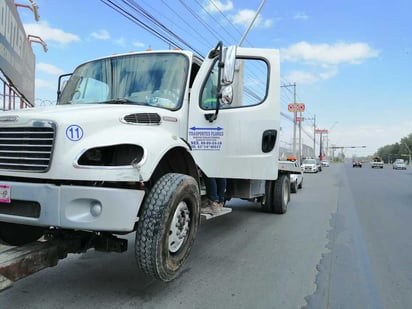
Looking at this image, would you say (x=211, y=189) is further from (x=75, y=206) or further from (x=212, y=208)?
(x=75, y=206)

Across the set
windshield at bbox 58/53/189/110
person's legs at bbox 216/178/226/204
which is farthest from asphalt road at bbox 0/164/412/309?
windshield at bbox 58/53/189/110

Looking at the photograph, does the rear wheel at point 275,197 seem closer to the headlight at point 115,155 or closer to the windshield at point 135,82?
the windshield at point 135,82

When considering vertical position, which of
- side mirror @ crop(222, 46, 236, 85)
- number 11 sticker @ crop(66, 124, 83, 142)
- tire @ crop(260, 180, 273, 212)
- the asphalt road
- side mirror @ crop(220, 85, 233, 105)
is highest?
side mirror @ crop(222, 46, 236, 85)

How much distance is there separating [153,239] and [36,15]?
1259 centimetres

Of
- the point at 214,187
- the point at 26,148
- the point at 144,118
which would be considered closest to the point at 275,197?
the point at 214,187

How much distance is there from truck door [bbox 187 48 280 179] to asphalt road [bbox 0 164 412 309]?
125cm

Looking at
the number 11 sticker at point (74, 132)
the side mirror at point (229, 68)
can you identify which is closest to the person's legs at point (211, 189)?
the side mirror at point (229, 68)

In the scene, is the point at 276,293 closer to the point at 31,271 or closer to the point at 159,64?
the point at 31,271

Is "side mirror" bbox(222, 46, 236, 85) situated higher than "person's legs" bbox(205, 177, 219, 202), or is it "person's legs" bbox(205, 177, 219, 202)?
"side mirror" bbox(222, 46, 236, 85)

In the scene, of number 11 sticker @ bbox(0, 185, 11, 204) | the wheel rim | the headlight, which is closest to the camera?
number 11 sticker @ bbox(0, 185, 11, 204)

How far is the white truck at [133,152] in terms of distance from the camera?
10.3 ft

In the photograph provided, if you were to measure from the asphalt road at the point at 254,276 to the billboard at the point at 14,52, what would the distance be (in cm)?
649

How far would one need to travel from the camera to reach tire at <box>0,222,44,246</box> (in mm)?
3859

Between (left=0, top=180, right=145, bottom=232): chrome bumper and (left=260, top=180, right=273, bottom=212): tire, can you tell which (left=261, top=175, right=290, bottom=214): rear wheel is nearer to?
(left=260, top=180, right=273, bottom=212): tire
